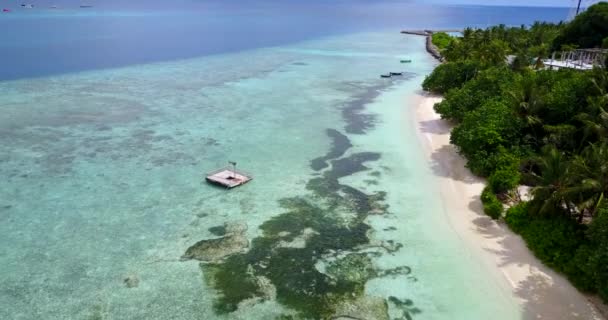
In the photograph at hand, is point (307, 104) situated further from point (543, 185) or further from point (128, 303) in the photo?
point (128, 303)

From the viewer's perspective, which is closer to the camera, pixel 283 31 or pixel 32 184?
pixel 32 184

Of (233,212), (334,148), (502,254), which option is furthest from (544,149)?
(233,212)

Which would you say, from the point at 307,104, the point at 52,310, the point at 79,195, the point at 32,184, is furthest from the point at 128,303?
the point at 307,104

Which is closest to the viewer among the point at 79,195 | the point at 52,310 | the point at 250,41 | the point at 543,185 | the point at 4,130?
the point at 52,310

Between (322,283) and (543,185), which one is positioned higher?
(543,185)

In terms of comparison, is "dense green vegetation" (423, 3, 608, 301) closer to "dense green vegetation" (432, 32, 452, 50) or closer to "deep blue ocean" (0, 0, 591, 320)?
"deep blue ocean" (0, 0, 591, 320)

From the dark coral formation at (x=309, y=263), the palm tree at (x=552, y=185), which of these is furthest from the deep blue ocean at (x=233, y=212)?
the palm tree at (x=552, y=185)

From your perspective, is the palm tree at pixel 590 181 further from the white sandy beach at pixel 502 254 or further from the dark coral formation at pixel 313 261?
the dark coral formation at pixel 313 261
